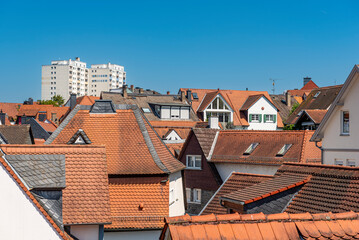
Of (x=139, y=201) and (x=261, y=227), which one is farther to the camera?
(x=139, y=201)

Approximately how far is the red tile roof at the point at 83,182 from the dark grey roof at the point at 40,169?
25.5 inches

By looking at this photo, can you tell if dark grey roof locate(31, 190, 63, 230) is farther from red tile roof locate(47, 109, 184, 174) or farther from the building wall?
the building wall

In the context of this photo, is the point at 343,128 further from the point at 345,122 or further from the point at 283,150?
the point at 283,150

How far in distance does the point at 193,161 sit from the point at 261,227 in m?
26.8

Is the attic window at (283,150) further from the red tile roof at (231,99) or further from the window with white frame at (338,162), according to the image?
the red tile roof at (231,99)

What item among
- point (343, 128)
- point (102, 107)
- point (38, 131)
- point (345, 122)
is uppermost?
point (102, 107)

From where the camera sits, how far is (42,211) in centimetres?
1202

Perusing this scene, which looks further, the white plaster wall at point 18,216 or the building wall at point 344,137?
the building wall at point 344,137

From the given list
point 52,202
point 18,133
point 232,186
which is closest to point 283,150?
point 232,186

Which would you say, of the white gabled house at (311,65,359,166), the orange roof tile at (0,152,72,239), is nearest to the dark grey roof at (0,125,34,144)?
the white gabled house at (311,65,359,166)

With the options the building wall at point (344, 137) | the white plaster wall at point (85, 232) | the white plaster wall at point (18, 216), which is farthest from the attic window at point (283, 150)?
the white plaster wall at point (18, 216)

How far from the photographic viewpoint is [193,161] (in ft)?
113

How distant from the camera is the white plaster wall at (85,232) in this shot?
44.7 feet

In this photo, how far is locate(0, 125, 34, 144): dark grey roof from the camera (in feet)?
111
